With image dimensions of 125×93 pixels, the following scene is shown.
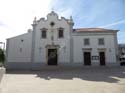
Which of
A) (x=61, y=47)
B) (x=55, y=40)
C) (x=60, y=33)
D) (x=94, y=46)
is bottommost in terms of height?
(x=61, y=47)

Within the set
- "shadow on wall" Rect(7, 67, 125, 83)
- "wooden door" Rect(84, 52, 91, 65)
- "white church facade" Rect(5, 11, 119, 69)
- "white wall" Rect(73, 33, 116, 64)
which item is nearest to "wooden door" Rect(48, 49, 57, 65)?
"white church facade" Rect(5, 11, 119, 69)

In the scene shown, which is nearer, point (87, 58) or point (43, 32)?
point (87, 58)

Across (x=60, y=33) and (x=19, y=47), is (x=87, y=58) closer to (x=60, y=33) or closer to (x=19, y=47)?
(x=60, y=33)

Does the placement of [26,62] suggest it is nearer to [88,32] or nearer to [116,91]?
[88,32]

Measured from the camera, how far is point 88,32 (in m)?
23.1

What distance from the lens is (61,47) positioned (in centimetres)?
2323

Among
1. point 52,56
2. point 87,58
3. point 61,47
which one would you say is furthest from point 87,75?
point 52,56

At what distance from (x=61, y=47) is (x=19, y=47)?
6921 mm

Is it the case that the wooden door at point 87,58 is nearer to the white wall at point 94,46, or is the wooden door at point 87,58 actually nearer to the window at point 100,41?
the white wall at point 94,46

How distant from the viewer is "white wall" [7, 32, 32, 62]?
23.0 metres

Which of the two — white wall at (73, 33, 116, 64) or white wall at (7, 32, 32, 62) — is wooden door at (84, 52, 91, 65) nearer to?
white wall at (73, 33, 116, 64)

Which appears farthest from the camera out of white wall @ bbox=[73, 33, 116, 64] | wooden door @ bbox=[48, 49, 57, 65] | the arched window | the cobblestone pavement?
the arched window

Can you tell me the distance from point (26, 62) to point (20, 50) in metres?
2.26

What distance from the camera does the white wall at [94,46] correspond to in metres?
22.6
